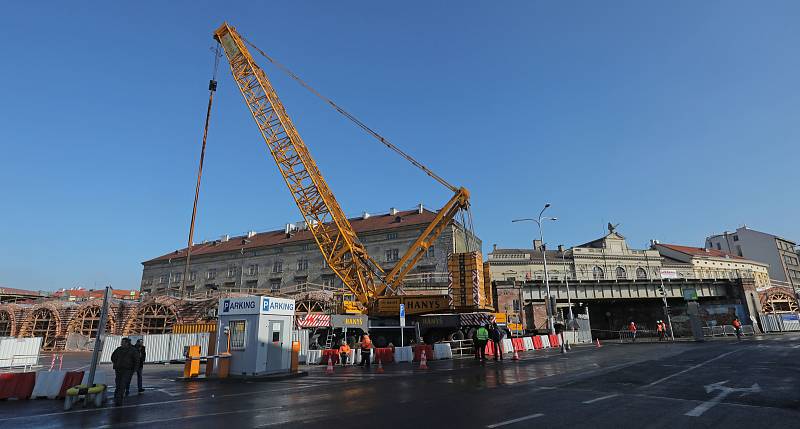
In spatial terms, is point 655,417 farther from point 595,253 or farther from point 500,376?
point 595,253

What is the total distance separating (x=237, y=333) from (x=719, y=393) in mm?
15741

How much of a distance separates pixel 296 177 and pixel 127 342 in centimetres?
2639

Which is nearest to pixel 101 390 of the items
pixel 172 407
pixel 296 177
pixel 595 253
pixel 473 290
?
pixel 172 407

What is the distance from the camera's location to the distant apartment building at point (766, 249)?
92062 mm

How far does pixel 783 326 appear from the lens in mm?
46219

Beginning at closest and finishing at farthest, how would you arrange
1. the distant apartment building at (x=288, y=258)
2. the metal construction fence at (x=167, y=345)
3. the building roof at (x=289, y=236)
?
the metal construction fence at (x=167, y=345)
the distant apartment building at (x=288, y=258)
the building roof at (x=289, y=236)

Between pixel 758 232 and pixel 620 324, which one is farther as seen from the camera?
pixel 758 232

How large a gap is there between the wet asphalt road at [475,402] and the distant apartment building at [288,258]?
118 ft

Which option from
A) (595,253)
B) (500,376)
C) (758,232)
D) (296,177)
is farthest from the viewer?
(758,232)

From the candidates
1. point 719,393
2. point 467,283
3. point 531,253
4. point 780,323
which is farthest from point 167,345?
point 780,323

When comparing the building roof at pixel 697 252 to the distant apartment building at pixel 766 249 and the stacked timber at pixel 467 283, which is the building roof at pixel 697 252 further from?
the stacked timber at pixel 467 283

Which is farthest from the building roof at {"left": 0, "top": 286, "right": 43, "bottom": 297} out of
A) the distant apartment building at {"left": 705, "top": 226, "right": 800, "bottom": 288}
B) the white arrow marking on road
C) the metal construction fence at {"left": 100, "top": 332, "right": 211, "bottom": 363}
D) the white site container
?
the distant apartment building at {"left": 705, "top": 226, "right": 800, "bottom": 288}

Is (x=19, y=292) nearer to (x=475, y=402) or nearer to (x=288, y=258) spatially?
(x=288, y=258)

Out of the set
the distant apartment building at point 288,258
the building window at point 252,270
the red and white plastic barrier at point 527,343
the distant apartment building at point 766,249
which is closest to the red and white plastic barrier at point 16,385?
the red and white plastic barrier at point 527,343
